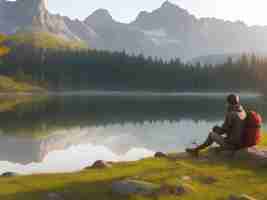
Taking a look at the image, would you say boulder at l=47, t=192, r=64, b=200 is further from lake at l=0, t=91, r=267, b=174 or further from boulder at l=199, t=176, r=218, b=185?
lake at l=0, t=91, r=267, b=174

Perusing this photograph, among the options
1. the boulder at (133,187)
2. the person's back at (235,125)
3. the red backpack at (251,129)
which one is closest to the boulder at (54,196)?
the boulder at (133,187)

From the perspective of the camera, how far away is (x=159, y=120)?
7356cm

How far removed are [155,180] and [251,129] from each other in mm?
6252

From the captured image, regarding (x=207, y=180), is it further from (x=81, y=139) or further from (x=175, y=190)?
(x=81, y=139)

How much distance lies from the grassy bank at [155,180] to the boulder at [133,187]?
0.22 meters

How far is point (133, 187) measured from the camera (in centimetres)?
1293

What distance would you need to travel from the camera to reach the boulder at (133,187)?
12703 millimetres

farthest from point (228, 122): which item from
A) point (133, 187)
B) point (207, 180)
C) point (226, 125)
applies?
point (133, 187)

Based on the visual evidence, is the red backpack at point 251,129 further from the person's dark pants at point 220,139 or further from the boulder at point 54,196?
the boulder at point 54,196

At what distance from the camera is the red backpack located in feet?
58.9

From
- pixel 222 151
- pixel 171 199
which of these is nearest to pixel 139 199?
pixel 171 199

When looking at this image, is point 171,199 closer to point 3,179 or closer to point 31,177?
point 31,177

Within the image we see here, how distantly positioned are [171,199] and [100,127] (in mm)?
49378

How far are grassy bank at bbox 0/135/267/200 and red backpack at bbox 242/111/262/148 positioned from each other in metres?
1.02
